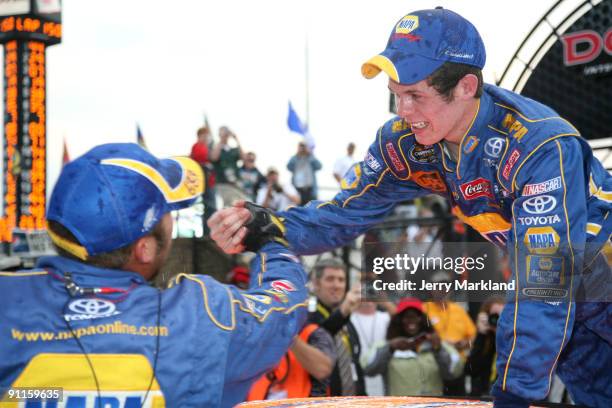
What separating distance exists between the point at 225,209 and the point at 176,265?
3.66 metres

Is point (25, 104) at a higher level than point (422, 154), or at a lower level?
higher

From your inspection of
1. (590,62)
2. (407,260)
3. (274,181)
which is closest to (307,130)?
(274,181)

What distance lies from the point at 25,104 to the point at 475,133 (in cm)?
1649

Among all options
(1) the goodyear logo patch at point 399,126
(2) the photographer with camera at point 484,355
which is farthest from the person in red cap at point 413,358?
(1) the goodyear logo patch at point 399,126

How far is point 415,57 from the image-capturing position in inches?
98.4

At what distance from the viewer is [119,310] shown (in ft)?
5.69

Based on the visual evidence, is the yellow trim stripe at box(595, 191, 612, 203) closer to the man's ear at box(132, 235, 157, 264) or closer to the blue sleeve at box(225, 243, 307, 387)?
the blue sleeve at box(225, 243, 307, 387)

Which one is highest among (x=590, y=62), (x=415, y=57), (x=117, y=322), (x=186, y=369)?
(x=590, y=62)

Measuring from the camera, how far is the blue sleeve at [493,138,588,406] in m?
2.12

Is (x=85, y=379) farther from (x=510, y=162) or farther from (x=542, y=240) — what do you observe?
(x=510, y=162)

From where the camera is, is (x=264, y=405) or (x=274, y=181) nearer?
(x=264, y=405)

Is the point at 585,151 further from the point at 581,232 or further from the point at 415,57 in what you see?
the point at 415,57

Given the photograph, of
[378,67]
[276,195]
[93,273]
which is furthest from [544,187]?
[276,195]

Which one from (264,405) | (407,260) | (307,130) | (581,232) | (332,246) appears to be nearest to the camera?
(581,232)
